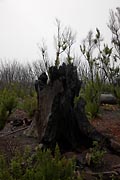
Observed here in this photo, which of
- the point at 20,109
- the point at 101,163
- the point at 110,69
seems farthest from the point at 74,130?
the point at 110,69

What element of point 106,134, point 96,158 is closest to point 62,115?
point 96,158

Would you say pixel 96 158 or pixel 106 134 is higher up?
pixel 106 134

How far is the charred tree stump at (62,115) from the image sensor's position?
242 inches

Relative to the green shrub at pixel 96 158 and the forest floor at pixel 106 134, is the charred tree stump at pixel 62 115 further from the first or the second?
Answer: the green shrub at pixel 96 158

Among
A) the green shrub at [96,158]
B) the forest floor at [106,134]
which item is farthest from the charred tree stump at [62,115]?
the green shrub at [96,158]

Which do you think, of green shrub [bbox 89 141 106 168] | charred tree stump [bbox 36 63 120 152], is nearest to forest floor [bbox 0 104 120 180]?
green shrub [bbox 89 141 106 168]

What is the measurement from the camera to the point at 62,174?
354cm

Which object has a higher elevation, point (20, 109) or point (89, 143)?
point (20, 109)

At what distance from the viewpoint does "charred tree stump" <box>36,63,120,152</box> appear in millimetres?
6141

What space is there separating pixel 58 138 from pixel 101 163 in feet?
3.00

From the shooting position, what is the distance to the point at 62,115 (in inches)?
247

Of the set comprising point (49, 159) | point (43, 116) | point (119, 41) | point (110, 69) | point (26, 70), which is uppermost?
point (26, 70)

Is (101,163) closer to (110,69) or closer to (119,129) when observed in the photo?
(119,129)

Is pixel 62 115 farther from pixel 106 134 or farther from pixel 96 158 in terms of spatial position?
pixel 106 134
